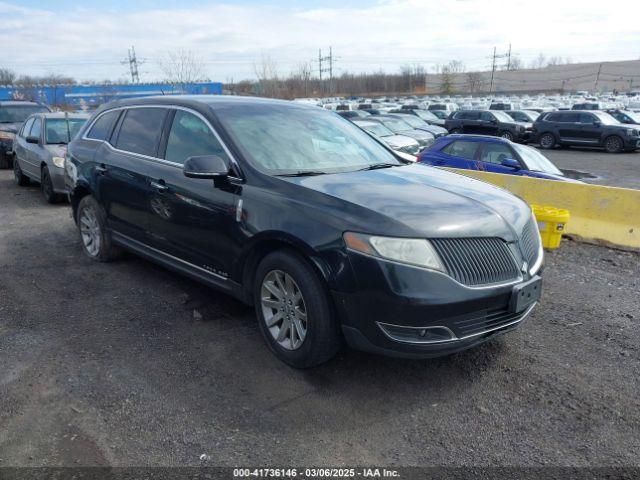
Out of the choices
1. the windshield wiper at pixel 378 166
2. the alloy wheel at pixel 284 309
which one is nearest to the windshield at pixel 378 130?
the windshield wiper at pixel 378 166

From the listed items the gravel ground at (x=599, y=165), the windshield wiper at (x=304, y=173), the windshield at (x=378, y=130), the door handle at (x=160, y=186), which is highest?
the windshield wiper at (x=304, y=173)

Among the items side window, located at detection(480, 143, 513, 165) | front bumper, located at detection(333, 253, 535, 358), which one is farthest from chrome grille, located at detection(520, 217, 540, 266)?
side window, located at detection(480, 143, 513, 165)

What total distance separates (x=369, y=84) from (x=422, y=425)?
387 feet

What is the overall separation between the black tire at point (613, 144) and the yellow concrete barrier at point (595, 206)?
17017 millimetres

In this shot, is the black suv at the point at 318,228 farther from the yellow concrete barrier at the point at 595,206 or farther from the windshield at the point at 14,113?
the windshield at the point at 14,113

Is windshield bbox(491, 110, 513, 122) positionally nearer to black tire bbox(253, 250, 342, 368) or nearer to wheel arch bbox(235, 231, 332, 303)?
wheel arch bbox(235, 231, 332, 303)

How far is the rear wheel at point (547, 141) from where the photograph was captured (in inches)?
925

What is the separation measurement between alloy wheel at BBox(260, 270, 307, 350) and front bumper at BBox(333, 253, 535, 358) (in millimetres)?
370

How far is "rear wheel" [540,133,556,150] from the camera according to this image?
77.0 feet

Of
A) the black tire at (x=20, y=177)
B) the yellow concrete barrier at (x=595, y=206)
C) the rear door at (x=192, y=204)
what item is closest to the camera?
the rear door at (x=192, y=204)

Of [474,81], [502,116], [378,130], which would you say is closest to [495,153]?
[378,130]

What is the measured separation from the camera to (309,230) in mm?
3359

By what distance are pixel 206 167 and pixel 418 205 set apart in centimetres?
153

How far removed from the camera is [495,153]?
33.7 feet
